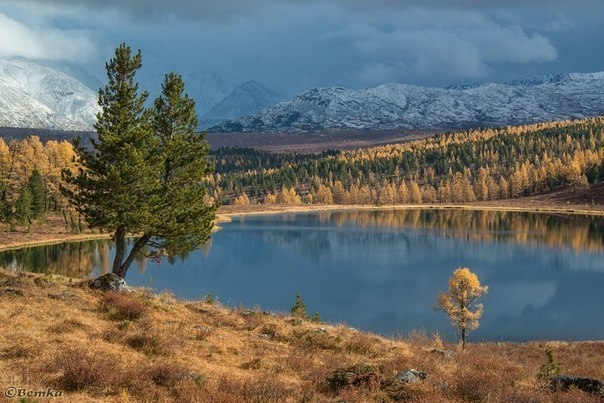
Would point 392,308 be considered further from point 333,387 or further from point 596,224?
point 596,224

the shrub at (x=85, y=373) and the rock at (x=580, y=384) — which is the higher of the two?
the shrub at (x=85, y=373)

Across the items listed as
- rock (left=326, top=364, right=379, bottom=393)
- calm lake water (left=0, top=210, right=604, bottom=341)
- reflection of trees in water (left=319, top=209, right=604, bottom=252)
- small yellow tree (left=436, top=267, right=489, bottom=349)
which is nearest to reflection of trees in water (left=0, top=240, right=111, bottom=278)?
calm lake water (left=0, top=210, right=604, bottom=341)

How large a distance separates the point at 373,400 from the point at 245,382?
3.73m

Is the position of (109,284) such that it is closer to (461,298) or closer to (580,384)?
(580,384)

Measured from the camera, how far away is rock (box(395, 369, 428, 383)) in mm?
17250

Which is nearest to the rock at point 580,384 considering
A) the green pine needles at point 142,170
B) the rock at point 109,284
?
the rock at point 109,284

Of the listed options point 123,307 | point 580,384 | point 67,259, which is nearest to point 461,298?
point 580,384

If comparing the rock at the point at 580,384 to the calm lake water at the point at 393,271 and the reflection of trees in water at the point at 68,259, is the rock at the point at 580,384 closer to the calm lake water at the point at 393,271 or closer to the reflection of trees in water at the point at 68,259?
the calm lake water at the point at 393,271

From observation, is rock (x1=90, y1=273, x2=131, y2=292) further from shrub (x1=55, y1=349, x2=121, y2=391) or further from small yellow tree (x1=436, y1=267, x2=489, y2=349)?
small yellow tree (x1=436, y1=267, x2=489, y2=349)

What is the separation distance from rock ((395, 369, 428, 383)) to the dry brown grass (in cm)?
31

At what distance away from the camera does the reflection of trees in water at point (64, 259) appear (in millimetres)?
80062

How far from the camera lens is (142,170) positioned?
33.6 meters

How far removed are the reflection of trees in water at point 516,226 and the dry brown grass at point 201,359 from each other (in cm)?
10634

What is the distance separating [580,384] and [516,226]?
496ft
